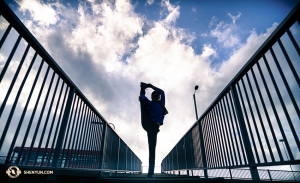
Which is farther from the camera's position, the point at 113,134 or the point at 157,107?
the point at 113,134

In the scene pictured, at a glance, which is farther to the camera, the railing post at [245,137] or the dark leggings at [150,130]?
the dark leggings at [150,130]

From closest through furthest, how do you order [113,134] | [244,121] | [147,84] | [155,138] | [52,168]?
[52,168], [244,121], [155,138], [147,84], [113,134]

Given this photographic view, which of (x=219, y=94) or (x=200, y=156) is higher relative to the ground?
(x=219, y=94)

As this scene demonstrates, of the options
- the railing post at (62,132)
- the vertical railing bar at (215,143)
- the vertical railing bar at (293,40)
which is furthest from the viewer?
the vertical railing bar at (215,143)

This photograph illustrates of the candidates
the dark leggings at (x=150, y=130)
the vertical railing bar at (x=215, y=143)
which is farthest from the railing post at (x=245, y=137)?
the dark leggings at (x=150, y=130)

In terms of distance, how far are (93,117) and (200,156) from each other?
307 cm

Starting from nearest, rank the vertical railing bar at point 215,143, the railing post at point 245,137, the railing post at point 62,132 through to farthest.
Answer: the railing post at point 245,137 < the railing post at point 62,132 < the vertical railing bar at point 215,143

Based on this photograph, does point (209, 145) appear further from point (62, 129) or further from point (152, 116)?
point (62, 129)

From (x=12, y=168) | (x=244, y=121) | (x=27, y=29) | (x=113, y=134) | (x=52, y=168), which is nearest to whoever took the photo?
(x=12, y=168)

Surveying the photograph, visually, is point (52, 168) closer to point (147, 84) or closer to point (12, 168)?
point (12, 168)

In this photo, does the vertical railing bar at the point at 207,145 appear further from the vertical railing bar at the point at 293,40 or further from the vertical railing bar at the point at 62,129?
the vertical railing bar at the point at 62,129

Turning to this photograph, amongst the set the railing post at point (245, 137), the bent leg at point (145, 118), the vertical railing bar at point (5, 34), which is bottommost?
the railing post at point (245, 137)

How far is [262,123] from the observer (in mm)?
2088

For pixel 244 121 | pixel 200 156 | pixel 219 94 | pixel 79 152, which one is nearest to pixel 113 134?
pixel 79 152
